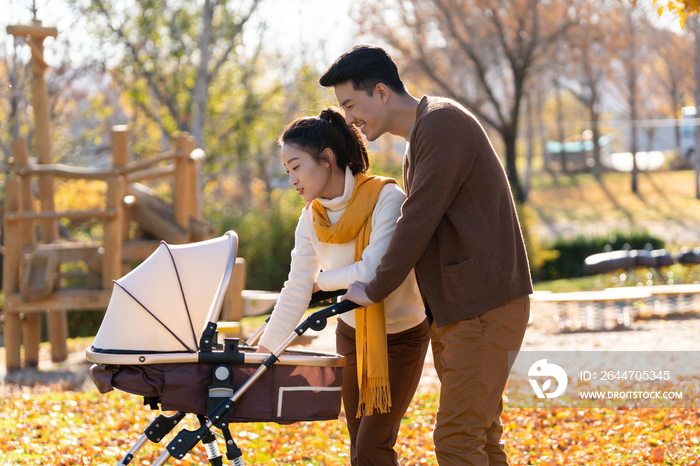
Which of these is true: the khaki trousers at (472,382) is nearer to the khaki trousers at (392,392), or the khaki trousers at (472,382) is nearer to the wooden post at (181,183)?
the khaki trousers at (392,392)

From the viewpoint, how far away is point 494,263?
2533mm

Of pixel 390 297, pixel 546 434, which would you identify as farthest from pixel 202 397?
pixel 546 434

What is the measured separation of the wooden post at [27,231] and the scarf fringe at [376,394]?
6.42 m

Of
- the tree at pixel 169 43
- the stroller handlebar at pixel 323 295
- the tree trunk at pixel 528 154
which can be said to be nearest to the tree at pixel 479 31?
the tree at pixel 169 43

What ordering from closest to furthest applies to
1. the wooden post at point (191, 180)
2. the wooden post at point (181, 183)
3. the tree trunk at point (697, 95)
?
the wooden post at point (181, 183) < the wooden post at point (191, 180) < the tree trunk at point (697, 95)

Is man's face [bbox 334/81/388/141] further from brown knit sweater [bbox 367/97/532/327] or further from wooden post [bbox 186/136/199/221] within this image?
wooden post [bbox 186/136/199/221]

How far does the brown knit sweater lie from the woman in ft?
0.75

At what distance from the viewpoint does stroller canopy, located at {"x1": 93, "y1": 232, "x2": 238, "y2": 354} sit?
265 centimetres

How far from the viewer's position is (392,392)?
291 cm

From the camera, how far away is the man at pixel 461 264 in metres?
2.50

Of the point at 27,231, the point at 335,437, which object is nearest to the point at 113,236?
the point at 27,231

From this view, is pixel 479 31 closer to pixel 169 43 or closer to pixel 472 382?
pixel 169 43

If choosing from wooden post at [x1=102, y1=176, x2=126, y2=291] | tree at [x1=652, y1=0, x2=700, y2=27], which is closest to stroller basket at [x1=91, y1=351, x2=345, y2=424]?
tree at [x1=652, y1=0, x2=700, y2=27]

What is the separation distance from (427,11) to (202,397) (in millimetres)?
20016
